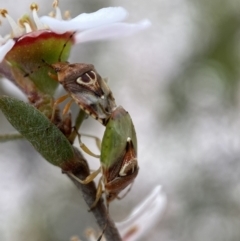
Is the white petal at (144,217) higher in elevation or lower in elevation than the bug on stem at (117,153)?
lower

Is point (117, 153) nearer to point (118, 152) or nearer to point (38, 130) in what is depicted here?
point (118, 152)

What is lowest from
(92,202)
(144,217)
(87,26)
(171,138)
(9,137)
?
(171,138)

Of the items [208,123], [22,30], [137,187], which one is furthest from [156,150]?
[22,30]

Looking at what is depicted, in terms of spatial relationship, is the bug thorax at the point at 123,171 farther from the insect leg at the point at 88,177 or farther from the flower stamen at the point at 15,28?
the flower stamen at the point at 15,28

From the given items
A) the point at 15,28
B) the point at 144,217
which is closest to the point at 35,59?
the point at 15,28

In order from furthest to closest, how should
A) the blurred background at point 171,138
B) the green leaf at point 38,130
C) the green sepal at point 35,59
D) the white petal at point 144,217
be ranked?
the blurred background at point 171,138, the white petal at point 144,217, the green sepal at point 35,59, the green leaf at point 38,130

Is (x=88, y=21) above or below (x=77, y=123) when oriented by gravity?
above

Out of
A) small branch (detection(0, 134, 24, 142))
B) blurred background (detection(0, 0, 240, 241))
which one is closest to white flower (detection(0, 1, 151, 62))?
small branch (detection(0, 134, 24, 142))

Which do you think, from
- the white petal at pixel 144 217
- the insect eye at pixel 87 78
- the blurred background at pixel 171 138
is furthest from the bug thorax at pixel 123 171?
the blurred background at pixel 171 138

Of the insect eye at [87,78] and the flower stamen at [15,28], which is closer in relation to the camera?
the insect eye at [87,78]
